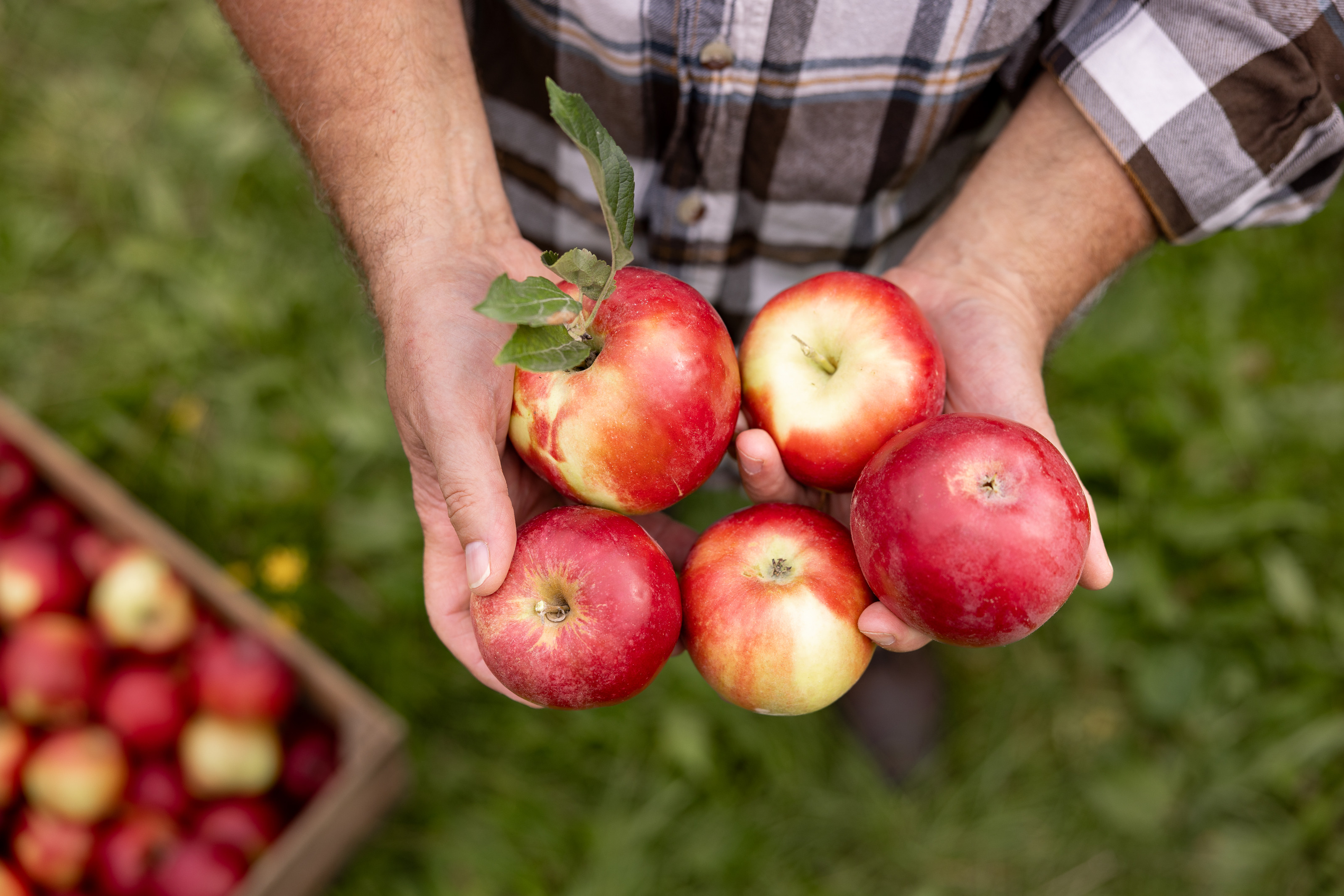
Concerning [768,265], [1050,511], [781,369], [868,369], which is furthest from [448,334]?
[1050,511]

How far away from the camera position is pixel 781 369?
67.1 inches

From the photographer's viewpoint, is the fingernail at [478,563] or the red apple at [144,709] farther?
the red apple at [144,709]

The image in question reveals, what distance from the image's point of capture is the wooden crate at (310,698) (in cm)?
237

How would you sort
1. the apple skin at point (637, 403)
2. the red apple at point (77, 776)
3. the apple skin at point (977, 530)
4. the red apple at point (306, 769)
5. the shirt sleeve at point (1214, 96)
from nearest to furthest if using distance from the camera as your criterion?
the apple skin at point (977, 530), the apple skin at point (637, 403), the shirt sleeve at point (1214, 96), the red apple at point (77, 776), the red apple at point (306, 769)

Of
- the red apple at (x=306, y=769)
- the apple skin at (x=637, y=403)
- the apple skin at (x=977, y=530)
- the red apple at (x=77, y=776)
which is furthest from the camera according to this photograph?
the red apple at (x=306, y=769)

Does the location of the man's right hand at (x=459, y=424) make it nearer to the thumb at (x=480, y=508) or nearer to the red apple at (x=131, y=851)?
the thumb at (x=480, y=508)

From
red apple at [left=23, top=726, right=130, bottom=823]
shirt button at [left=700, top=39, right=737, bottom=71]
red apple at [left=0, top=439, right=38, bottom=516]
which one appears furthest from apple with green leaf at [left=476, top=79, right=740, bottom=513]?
red apple at [left=0, top=439, right=38, bottom=516]

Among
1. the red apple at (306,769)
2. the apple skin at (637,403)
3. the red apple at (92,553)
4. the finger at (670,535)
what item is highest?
the apple skin at (637,403)

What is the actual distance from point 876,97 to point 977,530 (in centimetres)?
91

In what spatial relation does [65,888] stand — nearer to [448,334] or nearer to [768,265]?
[448,334]

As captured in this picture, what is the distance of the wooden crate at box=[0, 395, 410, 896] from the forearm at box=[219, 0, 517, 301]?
1.29 m

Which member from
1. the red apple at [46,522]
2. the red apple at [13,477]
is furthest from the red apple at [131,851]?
the red apple at [13,477]

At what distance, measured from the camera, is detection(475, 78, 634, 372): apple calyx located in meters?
1.32

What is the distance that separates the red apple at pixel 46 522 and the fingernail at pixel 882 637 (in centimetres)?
239
